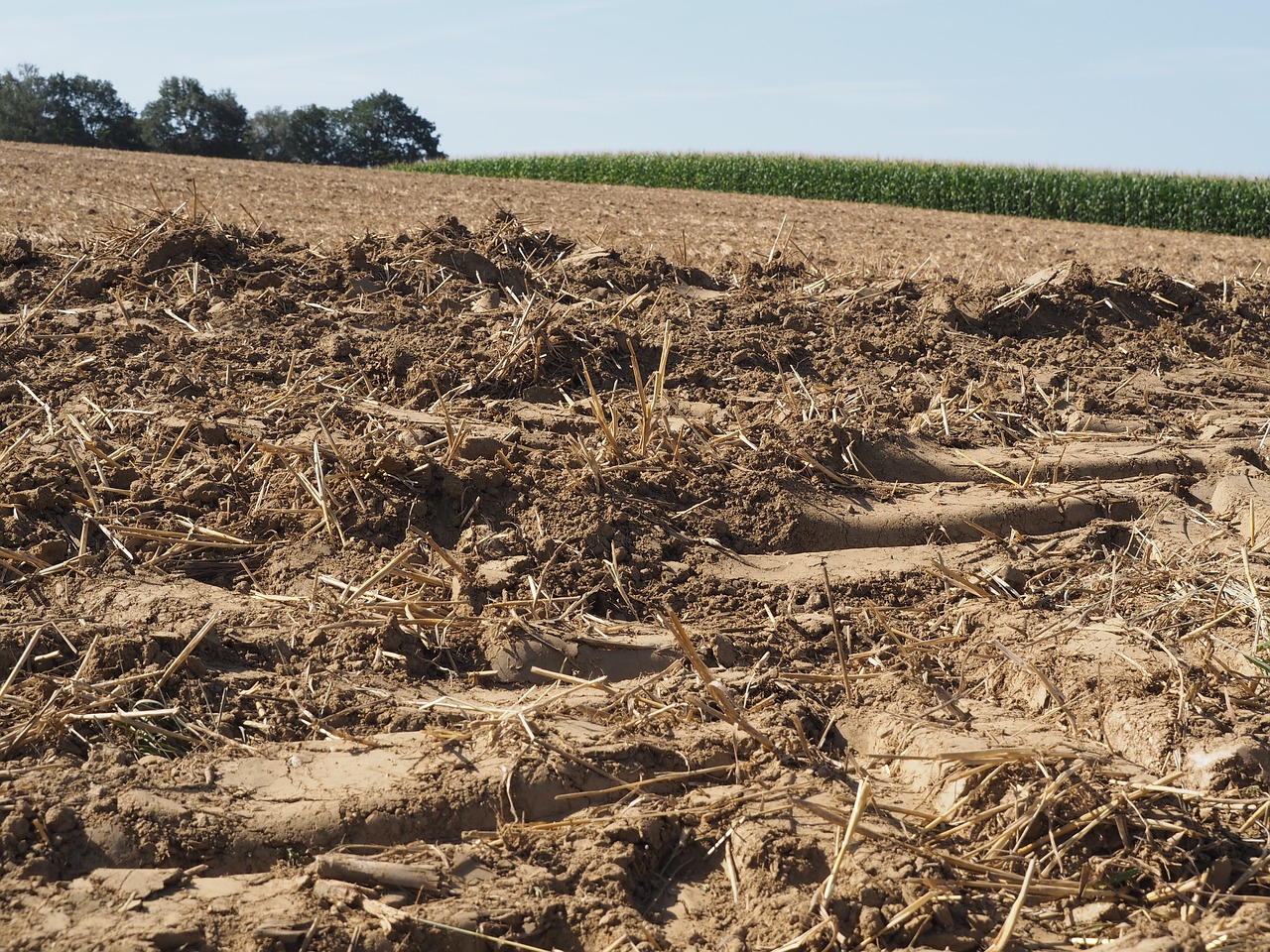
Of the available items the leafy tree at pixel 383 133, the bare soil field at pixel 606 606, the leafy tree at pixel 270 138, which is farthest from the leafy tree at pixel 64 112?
the bare soil field at pixel 606 606

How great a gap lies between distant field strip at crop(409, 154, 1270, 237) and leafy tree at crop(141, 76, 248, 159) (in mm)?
24406

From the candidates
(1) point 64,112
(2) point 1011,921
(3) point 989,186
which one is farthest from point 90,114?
(2) point 1011,921

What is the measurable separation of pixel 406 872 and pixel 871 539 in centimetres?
256

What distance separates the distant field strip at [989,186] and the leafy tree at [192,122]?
80.1ft

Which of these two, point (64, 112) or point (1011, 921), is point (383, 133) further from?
point (1011, 921)

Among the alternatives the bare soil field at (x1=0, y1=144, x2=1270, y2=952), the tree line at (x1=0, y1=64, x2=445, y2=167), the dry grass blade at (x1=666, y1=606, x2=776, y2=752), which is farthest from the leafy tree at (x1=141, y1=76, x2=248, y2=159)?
the dry grass blade at (x1=666, y1=606, x2=776, y2=752)

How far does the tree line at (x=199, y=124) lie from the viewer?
1941 inches

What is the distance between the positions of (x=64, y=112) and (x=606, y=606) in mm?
56457

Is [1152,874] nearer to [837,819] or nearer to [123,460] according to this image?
[837,819]

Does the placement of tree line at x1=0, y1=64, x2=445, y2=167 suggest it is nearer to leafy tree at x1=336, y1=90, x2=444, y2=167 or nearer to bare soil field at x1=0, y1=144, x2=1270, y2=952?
leafy tree at x1=336, y1=90, x2=444, y2=167

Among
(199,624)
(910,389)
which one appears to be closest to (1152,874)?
(199,624)

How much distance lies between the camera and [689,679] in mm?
3264

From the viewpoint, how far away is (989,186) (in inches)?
1252

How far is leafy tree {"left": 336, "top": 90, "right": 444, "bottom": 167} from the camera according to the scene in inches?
2409
